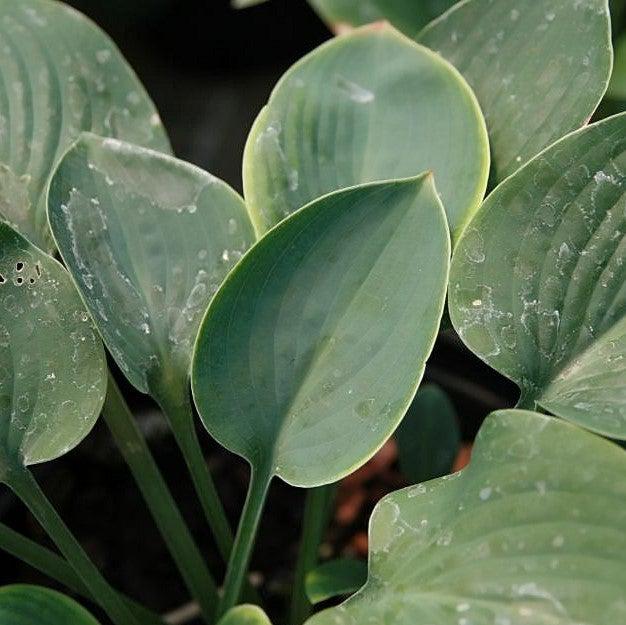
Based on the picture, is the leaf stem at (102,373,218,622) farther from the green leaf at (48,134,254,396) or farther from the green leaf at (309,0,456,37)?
the green leaf at (309,0,456,37)

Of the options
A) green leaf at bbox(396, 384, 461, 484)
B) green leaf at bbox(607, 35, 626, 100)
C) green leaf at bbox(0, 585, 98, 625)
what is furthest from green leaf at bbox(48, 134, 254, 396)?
green leaf at bbox(607, 35, 626, 100)

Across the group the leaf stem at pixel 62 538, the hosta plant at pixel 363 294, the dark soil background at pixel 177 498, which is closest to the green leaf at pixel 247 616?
the hosta plant at pixel 363 294

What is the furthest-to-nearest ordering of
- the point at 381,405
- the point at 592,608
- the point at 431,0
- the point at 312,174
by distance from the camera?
1. the point at 431,0
2. the point at 312,174
3. the point at 381,405
4. the point at 592,608

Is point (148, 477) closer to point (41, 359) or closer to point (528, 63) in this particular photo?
point (41, 359)

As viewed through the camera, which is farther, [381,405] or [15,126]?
[15,126]

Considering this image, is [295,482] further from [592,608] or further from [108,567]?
[108,567]

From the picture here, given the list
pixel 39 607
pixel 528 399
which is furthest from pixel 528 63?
pixel 39 607

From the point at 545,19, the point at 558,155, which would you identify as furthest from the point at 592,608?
the point at 545,19
